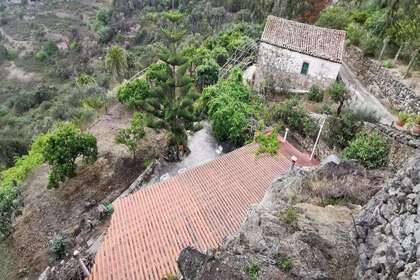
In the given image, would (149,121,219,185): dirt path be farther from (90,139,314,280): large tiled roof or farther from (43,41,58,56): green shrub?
(43,41,58,56): green shrub

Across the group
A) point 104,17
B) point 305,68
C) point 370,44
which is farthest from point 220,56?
point 104,17

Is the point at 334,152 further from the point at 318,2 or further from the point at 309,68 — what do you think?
the point at 318,2

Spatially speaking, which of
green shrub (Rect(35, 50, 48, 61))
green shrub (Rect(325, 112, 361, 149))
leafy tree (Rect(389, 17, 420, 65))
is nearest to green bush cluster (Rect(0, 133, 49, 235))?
green shrub (Rect(325, 112, 361, 149))

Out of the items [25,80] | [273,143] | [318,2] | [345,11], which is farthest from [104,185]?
[25,80]

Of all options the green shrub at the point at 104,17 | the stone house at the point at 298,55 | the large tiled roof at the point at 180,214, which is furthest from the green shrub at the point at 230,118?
the green shrub at the point at 104,17

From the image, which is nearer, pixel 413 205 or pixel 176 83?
pixel 413 205

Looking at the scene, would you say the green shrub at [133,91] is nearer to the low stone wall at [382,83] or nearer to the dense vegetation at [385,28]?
the low stone wall at [382,83]
